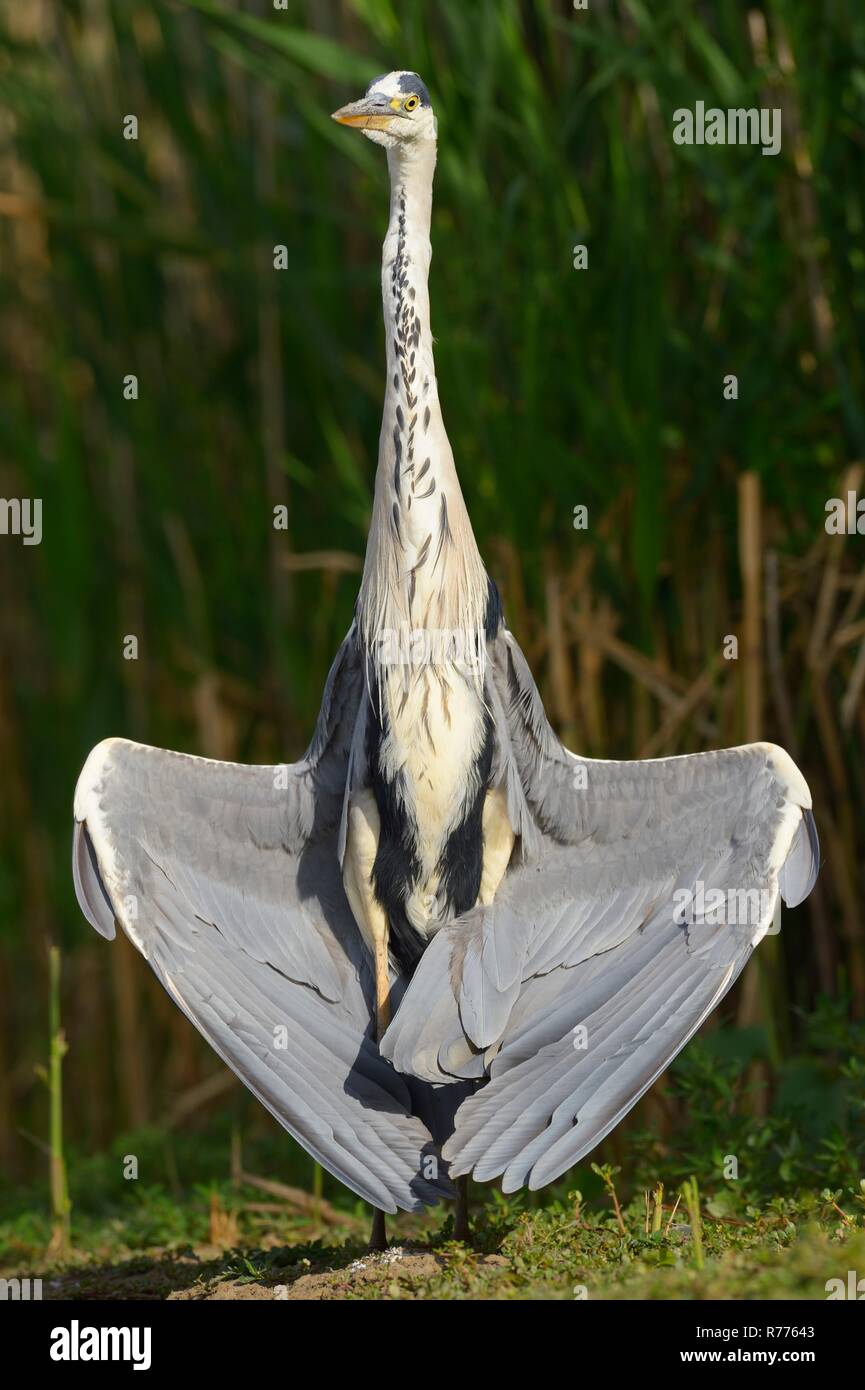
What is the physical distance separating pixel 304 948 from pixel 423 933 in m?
0.26

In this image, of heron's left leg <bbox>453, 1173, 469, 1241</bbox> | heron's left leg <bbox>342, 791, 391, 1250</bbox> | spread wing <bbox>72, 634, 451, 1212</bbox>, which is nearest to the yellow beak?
spread wing <bbox>72, 634, 451, 1212</bbox>

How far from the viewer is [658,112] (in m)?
4.47

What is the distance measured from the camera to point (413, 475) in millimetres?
3428

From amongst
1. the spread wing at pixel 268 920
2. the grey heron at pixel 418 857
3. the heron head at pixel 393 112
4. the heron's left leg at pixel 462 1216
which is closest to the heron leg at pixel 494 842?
the grey heron at pixel 418 857

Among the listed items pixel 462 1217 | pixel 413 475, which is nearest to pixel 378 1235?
pixel 462 1217

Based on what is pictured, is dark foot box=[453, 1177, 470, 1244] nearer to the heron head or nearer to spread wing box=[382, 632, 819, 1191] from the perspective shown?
spread wing box=[382, 632, 819, 1191]

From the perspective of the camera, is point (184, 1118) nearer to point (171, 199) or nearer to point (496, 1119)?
point (496, 1119)

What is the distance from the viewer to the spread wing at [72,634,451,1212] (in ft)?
10.2

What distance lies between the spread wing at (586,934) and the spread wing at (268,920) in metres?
0.17

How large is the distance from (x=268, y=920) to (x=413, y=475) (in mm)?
1004

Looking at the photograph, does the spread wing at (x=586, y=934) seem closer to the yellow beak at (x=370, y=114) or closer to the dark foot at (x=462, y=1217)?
the dark foot at (x=462, y=1217)

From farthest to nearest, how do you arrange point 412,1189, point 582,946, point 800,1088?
point 800,1088
point 582,946
point 412,1189

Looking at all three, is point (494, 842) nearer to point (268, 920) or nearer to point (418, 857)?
point (418, 857)

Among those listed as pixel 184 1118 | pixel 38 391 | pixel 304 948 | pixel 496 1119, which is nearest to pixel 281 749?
pixel 184 1118
